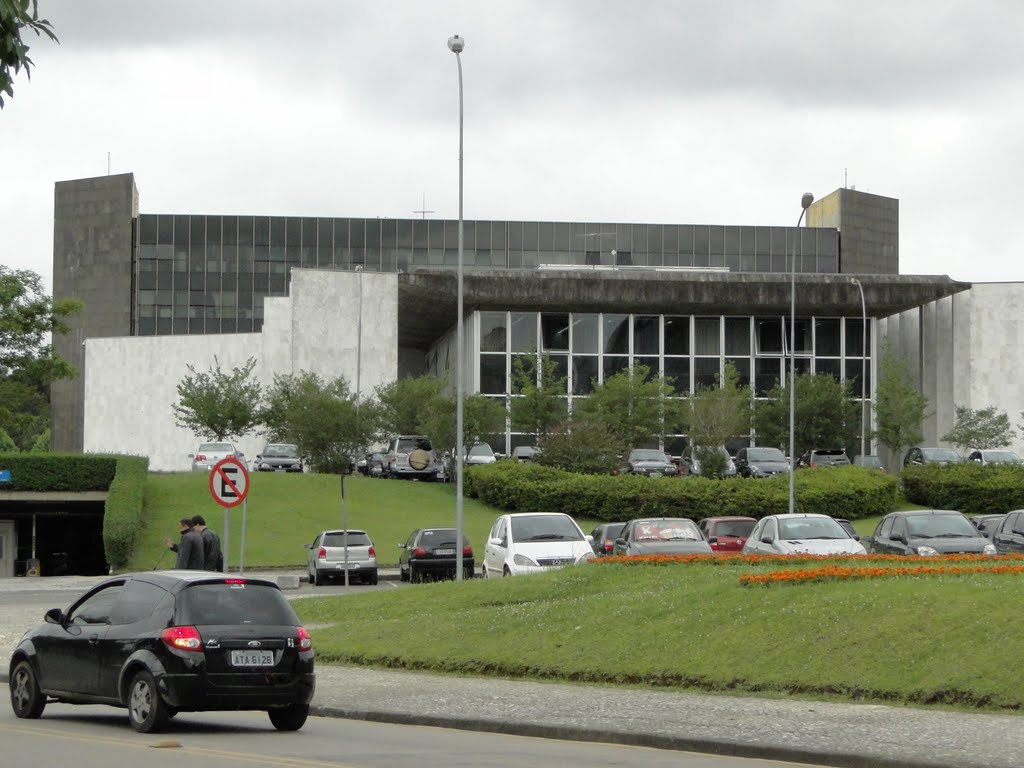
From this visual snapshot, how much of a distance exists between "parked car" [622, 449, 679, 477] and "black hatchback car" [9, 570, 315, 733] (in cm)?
4919

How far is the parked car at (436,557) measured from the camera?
122 feet

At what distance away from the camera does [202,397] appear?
3078 inches

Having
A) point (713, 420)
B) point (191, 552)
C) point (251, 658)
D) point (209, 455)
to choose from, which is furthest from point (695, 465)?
point (251, 658)

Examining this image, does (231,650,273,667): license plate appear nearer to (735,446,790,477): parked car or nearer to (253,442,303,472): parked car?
(735,446,790,477): parked car

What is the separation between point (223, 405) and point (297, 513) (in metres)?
24.8

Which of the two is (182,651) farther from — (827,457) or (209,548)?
(827,457)

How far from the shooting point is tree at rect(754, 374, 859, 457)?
74.2 m

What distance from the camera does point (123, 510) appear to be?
154ft

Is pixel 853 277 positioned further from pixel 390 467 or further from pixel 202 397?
pixel 202 397

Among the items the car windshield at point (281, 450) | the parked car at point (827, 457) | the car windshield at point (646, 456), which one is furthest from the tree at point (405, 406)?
the parked car at point (827, 457)

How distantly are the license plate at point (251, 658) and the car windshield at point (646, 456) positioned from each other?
52.1 metres

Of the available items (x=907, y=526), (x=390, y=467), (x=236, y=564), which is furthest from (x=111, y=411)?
(x=907, y=526)

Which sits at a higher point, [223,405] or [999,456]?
[223,405]

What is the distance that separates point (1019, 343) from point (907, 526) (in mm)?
59484
